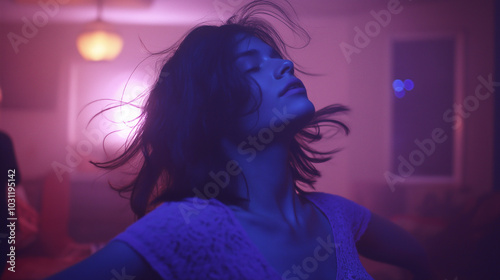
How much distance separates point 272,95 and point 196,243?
28 centimetres

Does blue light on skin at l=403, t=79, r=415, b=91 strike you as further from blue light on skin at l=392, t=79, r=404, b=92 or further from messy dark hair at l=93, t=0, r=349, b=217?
messy dark hair at l=93, t=0, r=349, b=217

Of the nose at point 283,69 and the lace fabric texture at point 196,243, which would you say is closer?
the lace fabric texture at point 196,243

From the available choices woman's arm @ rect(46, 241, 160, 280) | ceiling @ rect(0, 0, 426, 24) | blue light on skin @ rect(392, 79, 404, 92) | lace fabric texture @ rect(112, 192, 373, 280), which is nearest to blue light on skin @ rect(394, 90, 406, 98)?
blue light on skin @ rect(392, 79, 404, 92)

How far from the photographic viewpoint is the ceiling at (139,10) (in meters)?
1.09

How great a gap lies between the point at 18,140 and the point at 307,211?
0.90 metres

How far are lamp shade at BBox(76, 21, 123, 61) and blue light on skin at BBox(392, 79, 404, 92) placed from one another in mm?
1326

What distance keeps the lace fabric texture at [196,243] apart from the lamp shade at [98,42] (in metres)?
0.76

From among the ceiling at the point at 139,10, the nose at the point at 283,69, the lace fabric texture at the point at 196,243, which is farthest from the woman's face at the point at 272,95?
the ceiling at the point at 139,10

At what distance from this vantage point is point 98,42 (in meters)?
1.18

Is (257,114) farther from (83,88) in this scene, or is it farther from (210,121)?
(83,88)

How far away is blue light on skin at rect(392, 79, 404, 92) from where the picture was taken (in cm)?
188

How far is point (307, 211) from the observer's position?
2.46 feet

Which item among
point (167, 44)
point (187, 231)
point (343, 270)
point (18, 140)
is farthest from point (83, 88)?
point (343, 270)

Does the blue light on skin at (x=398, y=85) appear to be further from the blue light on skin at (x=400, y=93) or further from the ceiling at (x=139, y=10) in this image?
the ceiling at (x=139, y=10)
